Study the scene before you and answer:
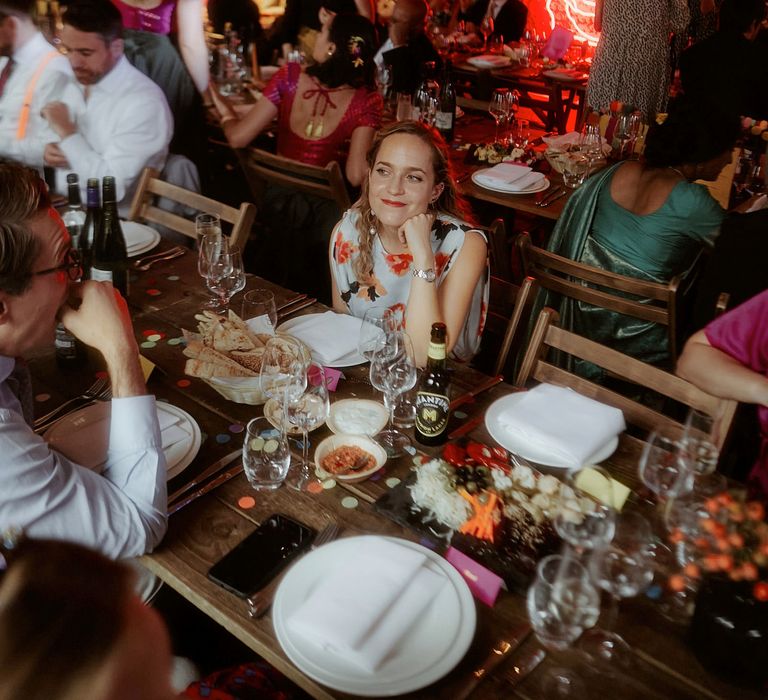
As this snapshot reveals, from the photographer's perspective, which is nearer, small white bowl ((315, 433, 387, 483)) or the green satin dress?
small white bowl ((315, 433, 387, 483))

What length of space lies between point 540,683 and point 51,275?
1.13 m

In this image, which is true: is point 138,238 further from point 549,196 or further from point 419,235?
point 549,196

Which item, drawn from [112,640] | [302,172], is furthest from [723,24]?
[112,640]

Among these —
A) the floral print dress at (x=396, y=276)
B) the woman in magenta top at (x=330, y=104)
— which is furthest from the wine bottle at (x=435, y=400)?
the woman in magenta top at (x=330, y=104)

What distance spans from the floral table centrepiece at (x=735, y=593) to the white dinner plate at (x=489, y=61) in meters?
5.33

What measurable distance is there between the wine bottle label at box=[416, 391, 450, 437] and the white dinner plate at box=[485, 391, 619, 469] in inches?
4.7

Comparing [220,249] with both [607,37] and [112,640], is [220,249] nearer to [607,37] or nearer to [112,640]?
[112,640]

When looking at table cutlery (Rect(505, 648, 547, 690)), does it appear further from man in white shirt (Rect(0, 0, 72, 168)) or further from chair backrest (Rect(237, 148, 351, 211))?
man in white shirt (Rect(0, 0, 72, 168))

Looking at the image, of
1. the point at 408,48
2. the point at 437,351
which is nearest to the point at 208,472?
the point at 437,351

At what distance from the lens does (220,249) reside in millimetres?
2174

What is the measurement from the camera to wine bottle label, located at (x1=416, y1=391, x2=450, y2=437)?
159cm

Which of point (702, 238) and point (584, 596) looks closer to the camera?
point (584, 596)

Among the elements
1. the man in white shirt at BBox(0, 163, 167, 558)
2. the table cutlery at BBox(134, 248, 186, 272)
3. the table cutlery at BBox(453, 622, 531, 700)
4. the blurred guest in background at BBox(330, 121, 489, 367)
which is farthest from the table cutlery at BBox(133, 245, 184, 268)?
the table cutlery at BBox(453, 622, 531, 700)

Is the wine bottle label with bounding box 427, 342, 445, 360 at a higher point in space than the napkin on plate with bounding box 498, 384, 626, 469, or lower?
higher
